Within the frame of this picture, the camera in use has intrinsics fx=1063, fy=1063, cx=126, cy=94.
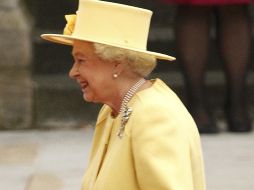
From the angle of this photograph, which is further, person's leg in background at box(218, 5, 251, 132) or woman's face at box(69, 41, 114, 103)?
person's leg in background at box(218, 5, 251, 132)

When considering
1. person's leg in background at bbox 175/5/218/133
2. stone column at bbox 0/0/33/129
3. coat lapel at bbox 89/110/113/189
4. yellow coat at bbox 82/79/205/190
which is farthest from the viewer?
stone column at bbox 0/0/33/129

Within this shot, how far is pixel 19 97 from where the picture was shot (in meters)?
6.98

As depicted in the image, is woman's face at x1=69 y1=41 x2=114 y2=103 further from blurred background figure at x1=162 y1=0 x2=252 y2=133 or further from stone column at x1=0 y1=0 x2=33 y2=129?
stone column at x1=0 y1=0 x2=33 y2=129

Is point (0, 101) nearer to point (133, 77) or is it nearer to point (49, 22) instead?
point (49, 22)

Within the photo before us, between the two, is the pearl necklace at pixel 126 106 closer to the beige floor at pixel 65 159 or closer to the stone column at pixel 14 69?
the beige floor at pixel 65 159

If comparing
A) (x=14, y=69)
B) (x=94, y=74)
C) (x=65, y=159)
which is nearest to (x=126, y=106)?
(x=94, y=74)

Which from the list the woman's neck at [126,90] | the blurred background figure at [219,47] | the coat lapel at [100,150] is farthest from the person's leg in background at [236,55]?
the woman's neck at [126,90]

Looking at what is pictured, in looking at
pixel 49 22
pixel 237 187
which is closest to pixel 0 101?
pixel 49 22

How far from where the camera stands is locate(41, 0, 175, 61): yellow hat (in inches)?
125

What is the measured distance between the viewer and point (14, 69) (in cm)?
692

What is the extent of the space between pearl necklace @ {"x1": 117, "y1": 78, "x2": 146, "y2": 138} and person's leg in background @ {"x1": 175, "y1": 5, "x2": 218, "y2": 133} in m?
3.26

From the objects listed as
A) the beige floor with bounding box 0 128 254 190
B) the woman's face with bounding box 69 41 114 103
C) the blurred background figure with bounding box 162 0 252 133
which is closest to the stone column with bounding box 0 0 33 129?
the beige floor with bounding box 0 128 254 190

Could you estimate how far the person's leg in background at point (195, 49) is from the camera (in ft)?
21.4

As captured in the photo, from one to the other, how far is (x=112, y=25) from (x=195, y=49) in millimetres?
3392
